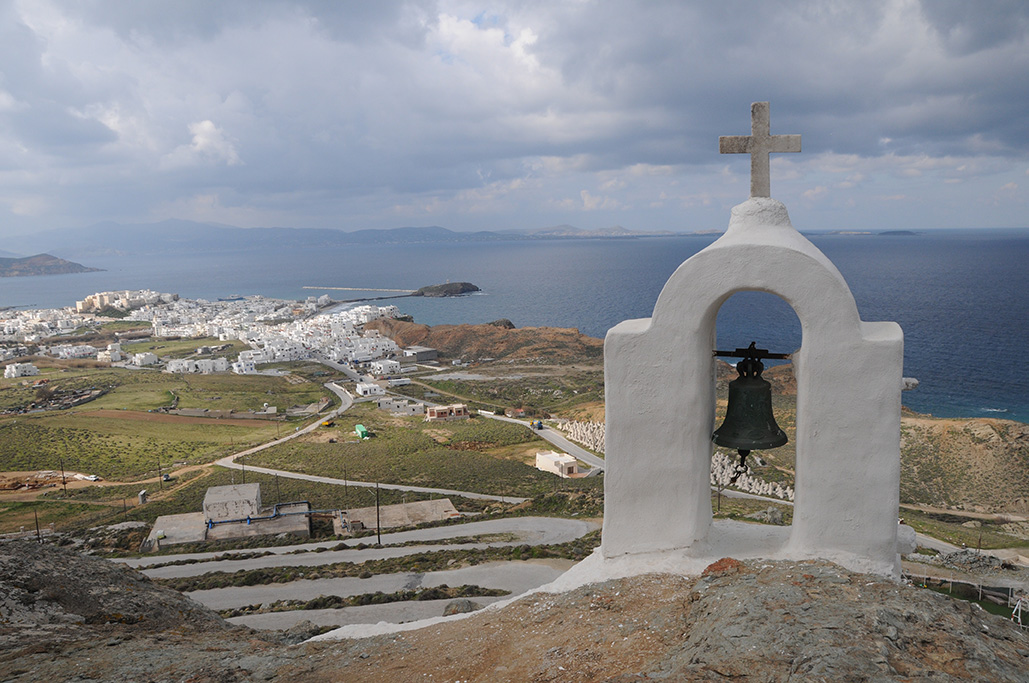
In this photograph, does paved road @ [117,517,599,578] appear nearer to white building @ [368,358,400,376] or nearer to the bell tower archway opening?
the bell tower archway opening

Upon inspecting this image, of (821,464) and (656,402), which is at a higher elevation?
(656,402)

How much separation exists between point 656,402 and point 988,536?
24335 mm

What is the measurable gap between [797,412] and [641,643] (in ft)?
6.65

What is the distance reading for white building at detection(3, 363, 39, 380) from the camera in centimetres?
6531

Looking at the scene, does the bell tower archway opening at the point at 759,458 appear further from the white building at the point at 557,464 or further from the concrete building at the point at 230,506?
the concrete building at the point at 230,506

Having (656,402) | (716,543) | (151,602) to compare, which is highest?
(656,402)

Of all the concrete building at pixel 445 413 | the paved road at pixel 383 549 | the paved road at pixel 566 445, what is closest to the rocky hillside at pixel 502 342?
the concrete building at pixel 445 413

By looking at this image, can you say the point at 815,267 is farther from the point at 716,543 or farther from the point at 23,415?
the point at 23,415

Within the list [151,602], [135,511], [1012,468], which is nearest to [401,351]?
[135,511]

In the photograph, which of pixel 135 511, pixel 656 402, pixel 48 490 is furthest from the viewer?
pixel 48 490

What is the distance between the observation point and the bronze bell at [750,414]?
17.0 feet

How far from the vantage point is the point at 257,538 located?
75.3ft

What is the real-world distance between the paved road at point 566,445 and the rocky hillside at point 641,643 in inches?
1110

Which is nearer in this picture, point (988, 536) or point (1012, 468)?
point (988, 536)
